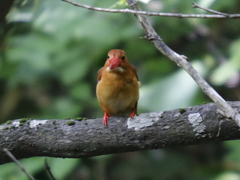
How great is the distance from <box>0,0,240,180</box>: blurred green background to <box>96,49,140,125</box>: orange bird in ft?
1.55

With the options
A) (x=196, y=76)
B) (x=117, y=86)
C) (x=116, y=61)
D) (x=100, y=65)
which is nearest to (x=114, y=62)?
(x=116, y=61)

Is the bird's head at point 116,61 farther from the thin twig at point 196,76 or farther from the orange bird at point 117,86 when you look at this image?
the thin twig at point 196,76

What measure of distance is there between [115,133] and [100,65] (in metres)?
2.58

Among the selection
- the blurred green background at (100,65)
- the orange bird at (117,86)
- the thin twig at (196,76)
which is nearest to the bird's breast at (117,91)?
the orange bird at (117,86)

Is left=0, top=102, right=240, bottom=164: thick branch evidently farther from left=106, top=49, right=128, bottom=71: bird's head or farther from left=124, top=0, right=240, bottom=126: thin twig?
left=106, top=49, right=128, bottom=71: bird's head

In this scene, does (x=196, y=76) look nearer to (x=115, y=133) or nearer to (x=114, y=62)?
(x=115, y=133)

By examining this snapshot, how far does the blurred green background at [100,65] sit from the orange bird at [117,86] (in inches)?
18.6

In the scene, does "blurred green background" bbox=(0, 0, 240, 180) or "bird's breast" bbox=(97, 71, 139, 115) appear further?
"blurred green background" bbox=(0, 0, 240, 180)

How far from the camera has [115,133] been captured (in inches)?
108

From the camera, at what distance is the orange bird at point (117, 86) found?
3.49 metres

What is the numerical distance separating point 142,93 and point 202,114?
6.11ft

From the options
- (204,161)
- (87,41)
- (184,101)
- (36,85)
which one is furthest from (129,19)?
(204,161)

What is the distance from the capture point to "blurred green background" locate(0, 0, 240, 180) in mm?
4160

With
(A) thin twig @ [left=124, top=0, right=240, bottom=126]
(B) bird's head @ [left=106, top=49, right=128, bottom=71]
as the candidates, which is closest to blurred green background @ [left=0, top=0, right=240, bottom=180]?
(B) bird's head @ [left=106, top=49, right=128, bottom=71]
